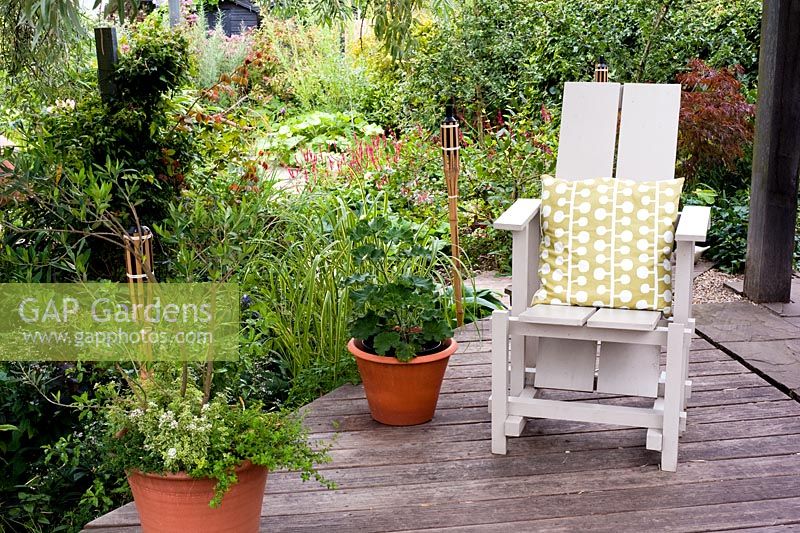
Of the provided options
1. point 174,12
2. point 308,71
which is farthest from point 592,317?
point 174,12

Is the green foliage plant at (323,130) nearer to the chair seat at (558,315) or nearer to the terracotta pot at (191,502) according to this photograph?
the chair seat at (558,315)

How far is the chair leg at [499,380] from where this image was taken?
9.71ft

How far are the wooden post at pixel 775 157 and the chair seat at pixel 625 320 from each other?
1.75 meters

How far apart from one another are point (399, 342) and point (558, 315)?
559 millimetres

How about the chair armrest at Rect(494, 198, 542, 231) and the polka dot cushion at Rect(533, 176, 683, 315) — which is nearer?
the chair armrest at Rect(494, 198, 542, 231)

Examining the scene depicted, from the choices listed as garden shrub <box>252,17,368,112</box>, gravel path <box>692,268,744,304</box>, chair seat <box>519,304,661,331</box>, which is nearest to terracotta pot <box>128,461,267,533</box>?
chair seat <box>519,304,661,331</box>

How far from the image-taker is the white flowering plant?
7.20 feet

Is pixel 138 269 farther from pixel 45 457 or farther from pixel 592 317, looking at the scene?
pixel 592 317

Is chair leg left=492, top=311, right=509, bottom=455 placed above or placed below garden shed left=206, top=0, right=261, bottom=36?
below

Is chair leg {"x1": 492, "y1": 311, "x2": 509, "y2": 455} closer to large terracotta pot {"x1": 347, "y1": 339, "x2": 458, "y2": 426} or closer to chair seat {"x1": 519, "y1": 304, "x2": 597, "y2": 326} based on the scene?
chair seat {"x1": 519, "y1": 304, "x2": 597, "y2": 326}

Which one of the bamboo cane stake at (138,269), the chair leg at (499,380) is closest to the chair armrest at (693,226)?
the chair leg at (499,380)

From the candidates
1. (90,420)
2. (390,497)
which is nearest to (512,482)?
(390,497)

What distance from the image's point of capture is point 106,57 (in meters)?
4.15

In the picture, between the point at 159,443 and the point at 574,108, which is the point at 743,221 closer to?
the point at 574,108
